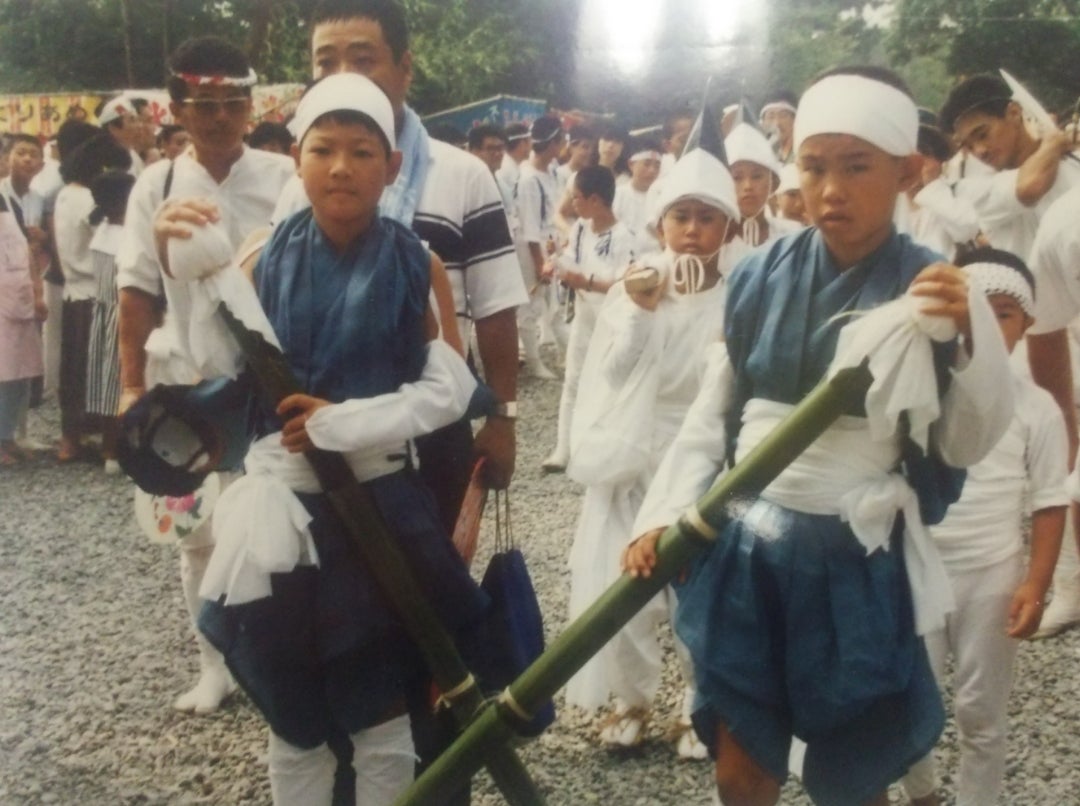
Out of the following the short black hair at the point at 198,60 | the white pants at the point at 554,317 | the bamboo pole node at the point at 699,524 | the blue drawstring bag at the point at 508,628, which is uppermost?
the short black hair at the point at 198,60

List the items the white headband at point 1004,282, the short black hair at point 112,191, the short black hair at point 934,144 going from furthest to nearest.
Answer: the short black hair at point 112,191, the short black hair at point 934,144, the white headband at point 1004,282

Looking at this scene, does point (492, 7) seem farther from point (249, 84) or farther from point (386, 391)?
point (386, 391)

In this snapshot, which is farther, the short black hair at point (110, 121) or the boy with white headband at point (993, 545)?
the short black hair at point (110, 121)

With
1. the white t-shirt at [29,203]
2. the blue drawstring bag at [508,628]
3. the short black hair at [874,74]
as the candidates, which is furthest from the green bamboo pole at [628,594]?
the white t-shirt at [29,203]

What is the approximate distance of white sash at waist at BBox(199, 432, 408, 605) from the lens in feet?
6.49

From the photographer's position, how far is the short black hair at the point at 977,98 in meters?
3.59

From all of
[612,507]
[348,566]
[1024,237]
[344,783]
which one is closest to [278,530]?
[348,566]

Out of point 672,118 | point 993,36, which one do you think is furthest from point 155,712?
point 672,118

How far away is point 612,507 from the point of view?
312 centimetres

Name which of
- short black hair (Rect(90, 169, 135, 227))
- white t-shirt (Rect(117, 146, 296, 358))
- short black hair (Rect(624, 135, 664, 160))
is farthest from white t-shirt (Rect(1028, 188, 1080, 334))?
short black hair (Rect(624, 135, 664, 160))

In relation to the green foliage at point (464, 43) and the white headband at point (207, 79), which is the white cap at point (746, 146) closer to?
the green foliage at point (464, 43)

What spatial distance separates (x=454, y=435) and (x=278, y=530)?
550 millimetres

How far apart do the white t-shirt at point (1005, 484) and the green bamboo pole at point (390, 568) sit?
1033 mm

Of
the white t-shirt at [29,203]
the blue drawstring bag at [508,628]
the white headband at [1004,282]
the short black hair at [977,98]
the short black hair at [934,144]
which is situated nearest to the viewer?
the blue drawstring bag at [508,628]
